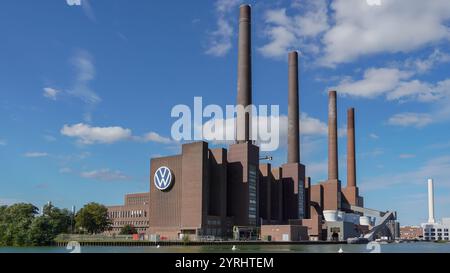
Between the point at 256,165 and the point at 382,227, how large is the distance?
70.4 metres

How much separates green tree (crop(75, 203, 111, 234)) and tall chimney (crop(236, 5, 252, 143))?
154 ft

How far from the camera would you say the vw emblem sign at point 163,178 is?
128 meters

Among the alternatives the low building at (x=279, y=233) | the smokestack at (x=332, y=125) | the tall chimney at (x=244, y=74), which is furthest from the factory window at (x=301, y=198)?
the tall chimney at (x=244, y=74)

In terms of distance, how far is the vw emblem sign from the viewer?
128 meters

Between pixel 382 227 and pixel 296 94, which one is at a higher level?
pixel 296 94

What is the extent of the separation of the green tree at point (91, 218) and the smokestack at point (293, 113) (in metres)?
57.8

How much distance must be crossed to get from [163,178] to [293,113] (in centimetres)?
4584

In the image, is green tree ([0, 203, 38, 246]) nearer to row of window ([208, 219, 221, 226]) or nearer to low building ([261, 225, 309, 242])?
row of window ([208, 219, 221, 226])

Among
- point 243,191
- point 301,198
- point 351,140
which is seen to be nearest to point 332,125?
point 351,140

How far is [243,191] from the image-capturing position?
13125cm

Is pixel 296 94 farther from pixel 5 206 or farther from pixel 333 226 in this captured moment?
pixel 5 206

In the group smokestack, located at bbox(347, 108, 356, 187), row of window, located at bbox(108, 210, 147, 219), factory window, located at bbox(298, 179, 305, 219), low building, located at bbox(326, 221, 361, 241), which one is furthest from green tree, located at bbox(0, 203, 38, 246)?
smokestack, located at bbox(347, 108, 356, 187)
